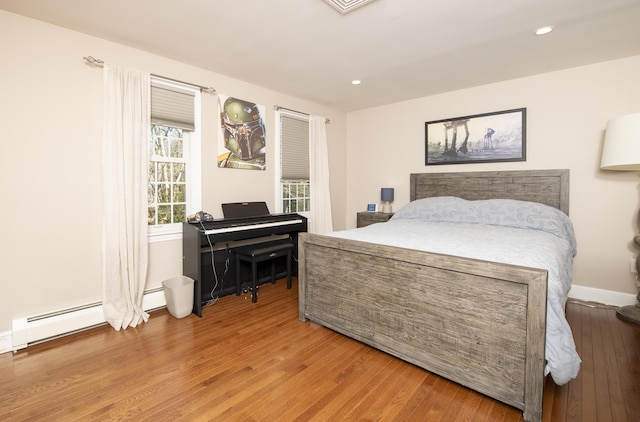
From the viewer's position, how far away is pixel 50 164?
2.37 metres

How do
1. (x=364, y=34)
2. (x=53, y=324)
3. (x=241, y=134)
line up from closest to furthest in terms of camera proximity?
(x=53, y=324), (x=364, y=34), (x=241, y=134)

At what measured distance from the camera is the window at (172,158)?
2.92 meters

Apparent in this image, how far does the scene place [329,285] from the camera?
7.97 ft

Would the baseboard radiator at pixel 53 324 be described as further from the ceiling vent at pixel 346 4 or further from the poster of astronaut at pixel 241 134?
the ceiling vent at pixel 346 4

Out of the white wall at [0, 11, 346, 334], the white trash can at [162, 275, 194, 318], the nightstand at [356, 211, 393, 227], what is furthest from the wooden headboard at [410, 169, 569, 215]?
the white wall at [0, 11, 346, 334]

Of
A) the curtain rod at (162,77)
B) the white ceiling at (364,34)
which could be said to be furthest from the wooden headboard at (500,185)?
the curtain rod at (162,77)

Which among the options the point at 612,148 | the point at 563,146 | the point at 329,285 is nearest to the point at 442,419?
the point at 329,285

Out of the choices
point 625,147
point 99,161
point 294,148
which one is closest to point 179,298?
point 99,161

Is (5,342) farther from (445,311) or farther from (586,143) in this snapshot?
(586,143)

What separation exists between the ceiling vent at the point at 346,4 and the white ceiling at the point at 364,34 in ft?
0.24

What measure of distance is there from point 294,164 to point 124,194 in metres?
2.14

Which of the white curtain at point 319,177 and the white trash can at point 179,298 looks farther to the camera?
the white curtain at point 319,177

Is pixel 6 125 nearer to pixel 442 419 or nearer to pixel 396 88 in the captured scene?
pixel 442 419

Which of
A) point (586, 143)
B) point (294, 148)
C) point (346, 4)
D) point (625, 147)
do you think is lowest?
point (625, 147)
